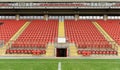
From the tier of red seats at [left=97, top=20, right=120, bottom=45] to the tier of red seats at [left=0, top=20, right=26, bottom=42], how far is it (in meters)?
13.7

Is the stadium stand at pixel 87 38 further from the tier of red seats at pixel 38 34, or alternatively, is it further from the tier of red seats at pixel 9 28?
the tier of red seats at pixel 9 28

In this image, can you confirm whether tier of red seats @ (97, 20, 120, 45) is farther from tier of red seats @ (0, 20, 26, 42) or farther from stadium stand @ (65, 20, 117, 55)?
tier of red seats @ (0, 20, 26, 42)

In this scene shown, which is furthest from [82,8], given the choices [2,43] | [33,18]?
[2,43]

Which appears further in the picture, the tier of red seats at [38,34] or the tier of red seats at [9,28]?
the tier of red seats at [9,28]

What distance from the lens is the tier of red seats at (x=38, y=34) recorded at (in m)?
29.3

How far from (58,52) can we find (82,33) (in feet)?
18.1

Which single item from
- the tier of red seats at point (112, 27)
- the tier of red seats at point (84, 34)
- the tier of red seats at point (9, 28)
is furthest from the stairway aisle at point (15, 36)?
the tier of red seats at point (112, 27)

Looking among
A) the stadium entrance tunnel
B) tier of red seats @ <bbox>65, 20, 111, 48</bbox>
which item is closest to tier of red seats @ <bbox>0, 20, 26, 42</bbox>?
the stadium entrance tunnel

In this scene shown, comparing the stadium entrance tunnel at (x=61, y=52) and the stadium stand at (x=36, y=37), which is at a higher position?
the stadium stand at (x=36, y=37)

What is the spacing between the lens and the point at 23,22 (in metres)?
40.3

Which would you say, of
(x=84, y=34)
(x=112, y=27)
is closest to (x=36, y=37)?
(x=84, y=34)

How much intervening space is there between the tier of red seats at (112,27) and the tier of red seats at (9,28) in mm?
13743

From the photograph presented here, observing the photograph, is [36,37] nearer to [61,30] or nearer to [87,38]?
[61,30]

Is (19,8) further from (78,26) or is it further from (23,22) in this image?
(78,26)
